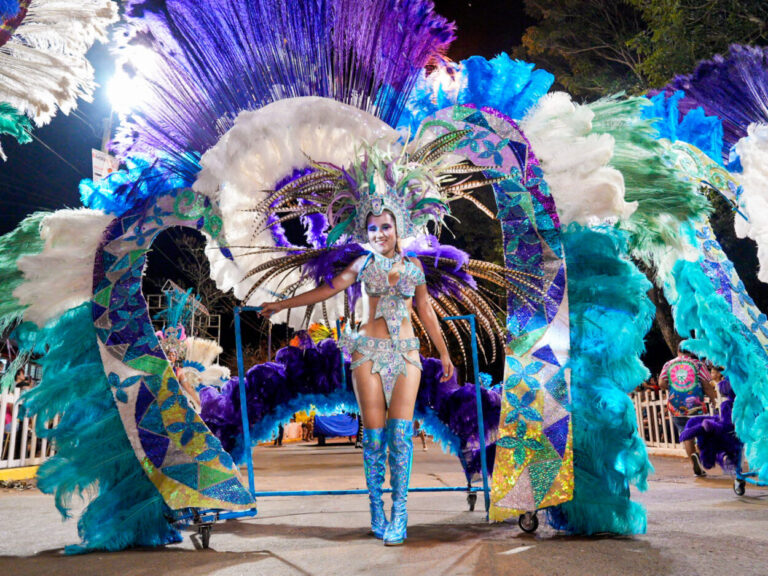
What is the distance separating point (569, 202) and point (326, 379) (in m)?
2.12

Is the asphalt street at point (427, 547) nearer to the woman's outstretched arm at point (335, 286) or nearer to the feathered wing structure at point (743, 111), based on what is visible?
the woman's outstretched arm at point (335, 286)

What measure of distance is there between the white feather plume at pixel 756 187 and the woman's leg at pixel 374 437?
354 centimetres

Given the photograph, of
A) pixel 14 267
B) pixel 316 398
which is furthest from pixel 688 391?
pixel 14 267

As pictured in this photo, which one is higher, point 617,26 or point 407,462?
point 617,26

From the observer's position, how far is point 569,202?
4.21 metres

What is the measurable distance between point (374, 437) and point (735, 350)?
2.97 meters

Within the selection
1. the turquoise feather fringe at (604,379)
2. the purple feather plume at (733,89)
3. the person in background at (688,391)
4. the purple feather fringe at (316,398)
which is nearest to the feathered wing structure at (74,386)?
the purple feather fringe at (316,398)

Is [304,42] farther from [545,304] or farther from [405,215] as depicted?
[545,304]

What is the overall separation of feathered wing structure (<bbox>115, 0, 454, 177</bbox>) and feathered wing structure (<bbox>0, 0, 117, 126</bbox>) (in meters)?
0.51

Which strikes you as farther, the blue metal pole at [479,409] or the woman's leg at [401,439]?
the blue metal pole at [479,409]

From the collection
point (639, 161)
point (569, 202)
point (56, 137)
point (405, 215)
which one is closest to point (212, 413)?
point (405, 215)

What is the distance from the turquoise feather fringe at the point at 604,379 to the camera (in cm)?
396

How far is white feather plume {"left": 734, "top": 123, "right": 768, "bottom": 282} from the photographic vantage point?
5609 millimetres

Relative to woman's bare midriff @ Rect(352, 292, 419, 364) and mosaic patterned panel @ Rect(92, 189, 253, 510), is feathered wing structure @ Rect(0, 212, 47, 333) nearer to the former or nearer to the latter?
mosaic patterned panel @ Rect(92, 189, 253, 510)
